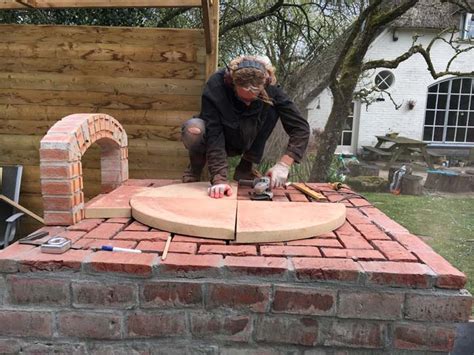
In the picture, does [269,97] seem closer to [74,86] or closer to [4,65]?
[74,86]

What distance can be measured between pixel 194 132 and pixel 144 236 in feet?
3.27

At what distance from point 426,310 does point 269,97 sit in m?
1.56

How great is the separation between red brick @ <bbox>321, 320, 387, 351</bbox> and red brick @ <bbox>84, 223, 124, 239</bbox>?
103cm

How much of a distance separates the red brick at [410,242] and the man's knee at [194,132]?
1.34 m

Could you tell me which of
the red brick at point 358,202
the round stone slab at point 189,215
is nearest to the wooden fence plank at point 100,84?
the round stone slab at point 189,215

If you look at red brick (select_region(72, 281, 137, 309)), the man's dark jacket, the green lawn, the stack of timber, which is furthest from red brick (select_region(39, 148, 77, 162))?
the green lawn

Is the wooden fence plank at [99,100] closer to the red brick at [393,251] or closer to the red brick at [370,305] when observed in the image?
the red brick at [393,251]

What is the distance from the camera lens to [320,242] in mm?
1910

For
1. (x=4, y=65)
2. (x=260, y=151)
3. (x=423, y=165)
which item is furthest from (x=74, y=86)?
(x=423, y=165)

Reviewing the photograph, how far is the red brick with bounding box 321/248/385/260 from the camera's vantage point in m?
1.72

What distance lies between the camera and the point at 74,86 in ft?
12.1

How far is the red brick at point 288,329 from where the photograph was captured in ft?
5.39

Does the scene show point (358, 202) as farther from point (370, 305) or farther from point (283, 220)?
point (370, 305)

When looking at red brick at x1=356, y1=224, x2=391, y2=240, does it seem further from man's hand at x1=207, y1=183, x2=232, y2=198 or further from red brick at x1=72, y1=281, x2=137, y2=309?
red brick at x1=72, y1=281, x2=137, y2=309
